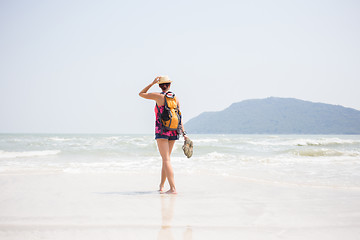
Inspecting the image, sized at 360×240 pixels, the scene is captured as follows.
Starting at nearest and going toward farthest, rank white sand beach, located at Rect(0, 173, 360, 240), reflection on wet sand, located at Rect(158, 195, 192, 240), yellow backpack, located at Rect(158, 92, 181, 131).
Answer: reflection on wet sand, located at Rect(158, 195, 192, 240) → white sand beach, located at Rect(0, 173, 360, 240) → yellow backpack, located at Rect(158, 92, 181, 131)

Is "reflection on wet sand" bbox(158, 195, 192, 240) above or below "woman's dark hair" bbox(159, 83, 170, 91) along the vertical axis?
below

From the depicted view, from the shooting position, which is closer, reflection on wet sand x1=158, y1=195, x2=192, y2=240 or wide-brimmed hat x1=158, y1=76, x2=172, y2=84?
reflection on wet sand x1=158, y1=195, x2=192, y2=240

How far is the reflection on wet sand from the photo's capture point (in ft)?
8.56

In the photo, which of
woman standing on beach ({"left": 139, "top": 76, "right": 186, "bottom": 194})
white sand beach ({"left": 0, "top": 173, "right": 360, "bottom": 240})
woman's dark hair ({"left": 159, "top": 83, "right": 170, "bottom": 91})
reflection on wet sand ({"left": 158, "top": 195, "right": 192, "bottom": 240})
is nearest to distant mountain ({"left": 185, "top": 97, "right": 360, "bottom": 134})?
white sand beach ({"left": 0, "top": 173, "right": 360, "bottom": 240})

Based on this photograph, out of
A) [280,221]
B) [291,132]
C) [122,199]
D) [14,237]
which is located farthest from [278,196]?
[291,132]

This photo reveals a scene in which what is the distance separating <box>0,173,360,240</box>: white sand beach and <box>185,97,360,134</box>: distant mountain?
11743 centimetres

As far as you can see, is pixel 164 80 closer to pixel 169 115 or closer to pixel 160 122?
pixel 169 115

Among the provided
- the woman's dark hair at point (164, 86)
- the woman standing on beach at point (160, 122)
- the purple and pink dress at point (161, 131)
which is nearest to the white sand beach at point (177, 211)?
the woman standing on beach at point (160, 122)

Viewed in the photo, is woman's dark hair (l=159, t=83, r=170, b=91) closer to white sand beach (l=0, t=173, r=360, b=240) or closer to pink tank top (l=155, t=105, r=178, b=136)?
pink tank top (l=155, t=105, r=178, b=136)

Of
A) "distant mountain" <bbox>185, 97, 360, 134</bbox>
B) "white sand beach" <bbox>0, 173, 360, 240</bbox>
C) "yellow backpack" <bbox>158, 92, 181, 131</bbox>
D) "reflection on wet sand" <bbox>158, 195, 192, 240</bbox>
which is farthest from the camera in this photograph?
"distant mountain" <bbox>185, 97, 360, 134</bbox>

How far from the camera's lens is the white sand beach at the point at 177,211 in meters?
2.71

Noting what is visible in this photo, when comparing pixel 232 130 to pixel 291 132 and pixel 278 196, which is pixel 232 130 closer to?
pixel 291 132

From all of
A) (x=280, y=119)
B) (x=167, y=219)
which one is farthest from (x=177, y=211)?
(x=280, y=119)

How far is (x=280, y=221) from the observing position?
121 inches
